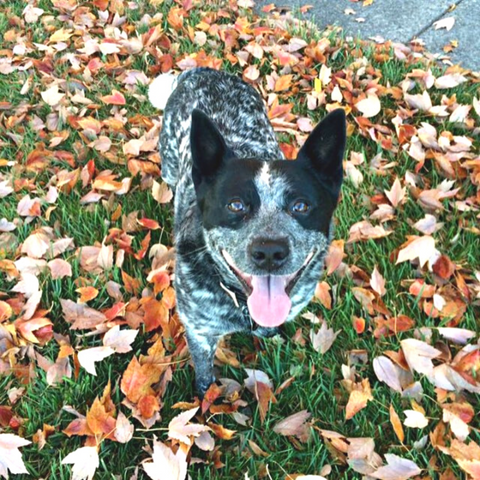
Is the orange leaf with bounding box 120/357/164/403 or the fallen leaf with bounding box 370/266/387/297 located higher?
the fallen leaf with bounding box 370/266/387/297

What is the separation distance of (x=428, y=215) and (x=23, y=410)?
272 centimetres

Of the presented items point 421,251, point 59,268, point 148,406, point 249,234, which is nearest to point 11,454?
point 148,406

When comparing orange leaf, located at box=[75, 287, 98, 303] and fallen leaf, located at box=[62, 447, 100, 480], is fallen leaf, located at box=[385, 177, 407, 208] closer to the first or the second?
orange leaf, located at box=[75, 287, 98, 303]

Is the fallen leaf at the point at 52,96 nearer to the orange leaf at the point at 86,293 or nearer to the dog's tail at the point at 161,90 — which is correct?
the dog's tail at the point at 161,90

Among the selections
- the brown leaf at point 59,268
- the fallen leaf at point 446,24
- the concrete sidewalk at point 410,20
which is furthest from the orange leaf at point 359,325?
the fallen leaf at point 446,24

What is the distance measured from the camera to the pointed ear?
2488 millimetres

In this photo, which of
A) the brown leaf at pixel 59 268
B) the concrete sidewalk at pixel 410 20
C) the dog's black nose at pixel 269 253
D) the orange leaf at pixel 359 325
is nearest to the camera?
the dog's black nose at pixel 269 253

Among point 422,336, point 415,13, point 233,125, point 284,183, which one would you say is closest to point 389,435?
point 422,336

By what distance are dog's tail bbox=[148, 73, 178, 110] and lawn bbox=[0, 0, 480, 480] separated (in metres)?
0.17

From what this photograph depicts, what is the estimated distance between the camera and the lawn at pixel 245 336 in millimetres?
2627

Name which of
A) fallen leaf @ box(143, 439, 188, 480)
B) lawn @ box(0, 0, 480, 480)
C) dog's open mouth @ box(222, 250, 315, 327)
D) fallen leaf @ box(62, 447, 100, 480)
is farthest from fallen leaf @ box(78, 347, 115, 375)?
dog's open mouth @ box(222, 250, 315, 327)

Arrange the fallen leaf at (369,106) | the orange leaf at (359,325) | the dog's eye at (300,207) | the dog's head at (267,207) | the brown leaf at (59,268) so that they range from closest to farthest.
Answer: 1. the dog's head at (267,207)
2. the dog's eye at (300,207)
3. the orange leaf at (359,325)
4. the brown leaf at (59,268)
5. the fallen leaf at (369,106)

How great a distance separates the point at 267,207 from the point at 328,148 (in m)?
0.41

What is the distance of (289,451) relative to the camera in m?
A: 2.63
